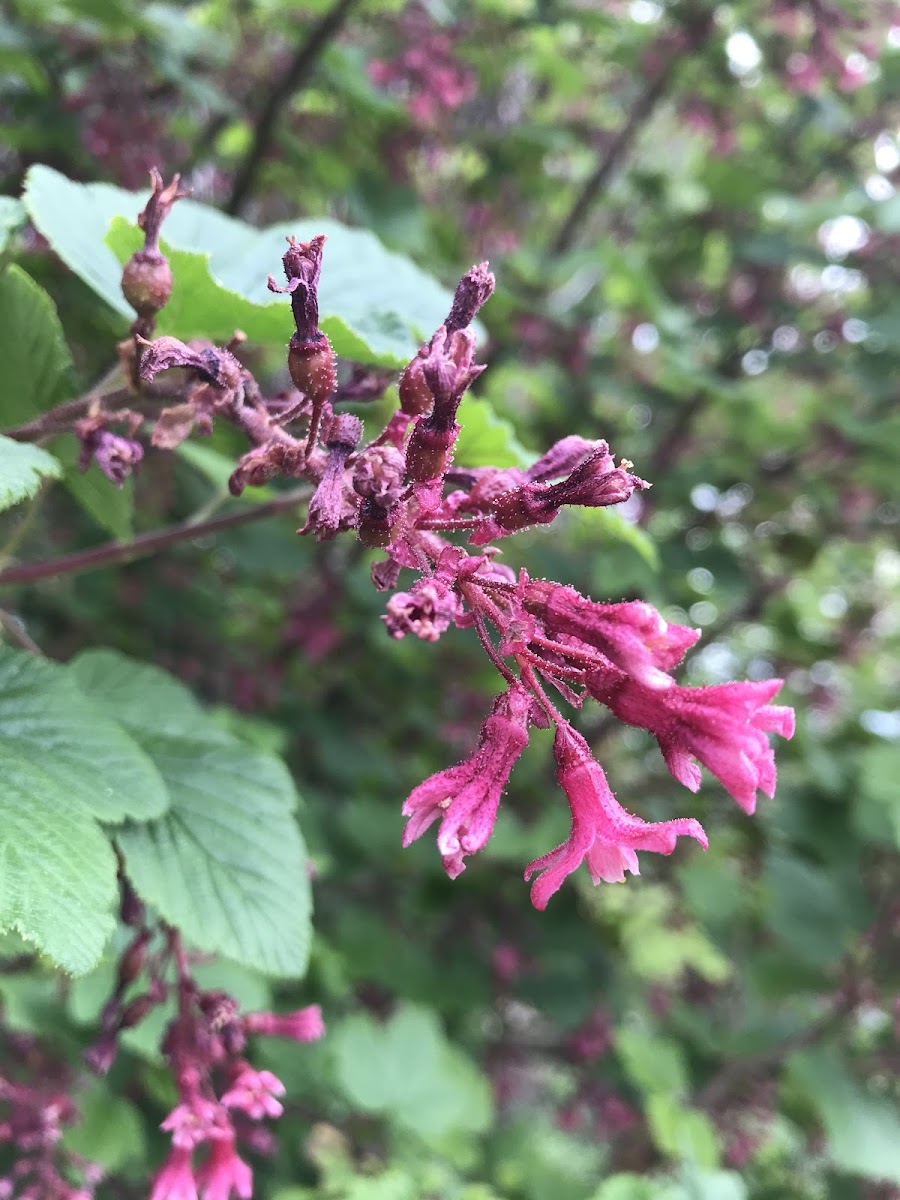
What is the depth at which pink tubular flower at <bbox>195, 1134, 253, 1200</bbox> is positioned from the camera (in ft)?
4.18

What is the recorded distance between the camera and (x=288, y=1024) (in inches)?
56.3

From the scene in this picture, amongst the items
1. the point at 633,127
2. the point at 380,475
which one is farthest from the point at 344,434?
the point at 633,127

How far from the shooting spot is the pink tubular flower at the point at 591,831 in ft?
2.92

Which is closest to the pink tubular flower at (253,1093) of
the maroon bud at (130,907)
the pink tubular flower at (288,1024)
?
the pink tubular flower at (288,1024)

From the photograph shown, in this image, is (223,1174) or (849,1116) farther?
(849,1116)

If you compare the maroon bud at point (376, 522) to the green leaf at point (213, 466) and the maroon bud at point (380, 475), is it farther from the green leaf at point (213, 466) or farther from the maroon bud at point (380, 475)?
the green leaf at point (213, 466)

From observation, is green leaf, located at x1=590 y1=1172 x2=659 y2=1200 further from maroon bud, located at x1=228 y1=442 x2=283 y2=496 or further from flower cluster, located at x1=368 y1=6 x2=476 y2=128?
flower cluster, located at x1=368 y1=6 x2=476 y2=128

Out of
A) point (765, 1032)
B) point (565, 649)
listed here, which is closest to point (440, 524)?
point (565, 649)

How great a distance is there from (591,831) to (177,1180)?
0.87 metres

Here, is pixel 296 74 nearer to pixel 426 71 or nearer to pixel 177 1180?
pixel 426 71

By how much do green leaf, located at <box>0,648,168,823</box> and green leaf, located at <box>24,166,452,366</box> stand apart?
1.62 feet

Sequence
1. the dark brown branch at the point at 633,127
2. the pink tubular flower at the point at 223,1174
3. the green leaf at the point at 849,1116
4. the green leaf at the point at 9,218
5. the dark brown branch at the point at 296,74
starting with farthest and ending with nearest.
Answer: the dark brown branch at the point at 633,127 < the green leaf at the point at 849,1116 < the dark brown branch at the point at 296,74 < the pink tubular flower at the point at 223,1174 < the green leaf at the point at 9,218

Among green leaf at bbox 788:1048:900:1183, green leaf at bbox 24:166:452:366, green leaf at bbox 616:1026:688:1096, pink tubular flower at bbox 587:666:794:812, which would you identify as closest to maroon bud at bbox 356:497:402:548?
pink tubular flower at bbox 587:666:794:812

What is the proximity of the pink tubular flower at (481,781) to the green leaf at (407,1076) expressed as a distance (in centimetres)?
195
